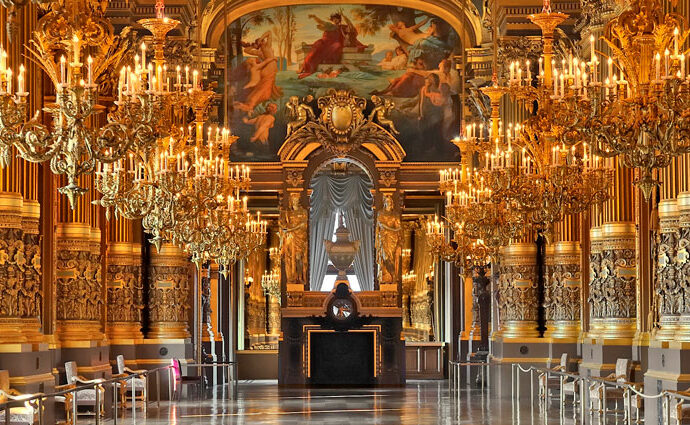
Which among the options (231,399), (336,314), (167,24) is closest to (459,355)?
(336,314)

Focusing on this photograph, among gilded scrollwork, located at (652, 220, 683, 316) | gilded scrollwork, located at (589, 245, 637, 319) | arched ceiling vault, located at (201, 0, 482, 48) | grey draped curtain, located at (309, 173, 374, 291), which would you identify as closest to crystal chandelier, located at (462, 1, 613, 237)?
gilded scrollwork, located at (652, 220, 683, 316)

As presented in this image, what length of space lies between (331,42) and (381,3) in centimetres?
221

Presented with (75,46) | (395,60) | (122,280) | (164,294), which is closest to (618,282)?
(122,280)

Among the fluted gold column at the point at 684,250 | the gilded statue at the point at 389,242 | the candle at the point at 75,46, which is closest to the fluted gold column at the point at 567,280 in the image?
the fluted gold column at the point at 684,250

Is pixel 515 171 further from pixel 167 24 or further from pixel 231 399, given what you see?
pixel 231 399

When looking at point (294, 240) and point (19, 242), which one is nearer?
point (19, 242)

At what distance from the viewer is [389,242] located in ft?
127

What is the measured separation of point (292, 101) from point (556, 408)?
15974mm

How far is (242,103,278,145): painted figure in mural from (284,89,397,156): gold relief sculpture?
1.89 feet

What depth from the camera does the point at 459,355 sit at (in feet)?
133

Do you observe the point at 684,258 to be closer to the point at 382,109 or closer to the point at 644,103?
the point at 644,103

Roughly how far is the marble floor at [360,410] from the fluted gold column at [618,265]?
1.75m

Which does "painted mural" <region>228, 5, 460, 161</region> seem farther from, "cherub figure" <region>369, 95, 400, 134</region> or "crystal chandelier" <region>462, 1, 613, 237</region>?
"crystal chandelier" <region>462, 1, 613, 237</region>

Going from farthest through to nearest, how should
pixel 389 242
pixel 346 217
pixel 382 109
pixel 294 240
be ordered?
pixel 346 217 → pixel 389 242 → pixel 294 240 → pixel 382 109
